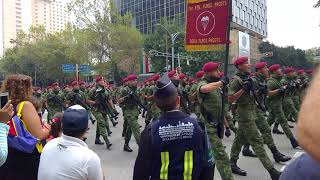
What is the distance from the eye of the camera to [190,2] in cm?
564

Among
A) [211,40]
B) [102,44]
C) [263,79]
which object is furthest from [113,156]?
[102,44]

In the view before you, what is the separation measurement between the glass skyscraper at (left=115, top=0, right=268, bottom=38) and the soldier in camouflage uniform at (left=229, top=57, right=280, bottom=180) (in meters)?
51.8

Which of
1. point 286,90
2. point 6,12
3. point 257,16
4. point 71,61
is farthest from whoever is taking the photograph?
point 6,12

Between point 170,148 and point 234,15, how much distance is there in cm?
6571

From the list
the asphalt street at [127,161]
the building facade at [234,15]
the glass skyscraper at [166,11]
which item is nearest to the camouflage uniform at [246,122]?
the asphalt street at [127,161]

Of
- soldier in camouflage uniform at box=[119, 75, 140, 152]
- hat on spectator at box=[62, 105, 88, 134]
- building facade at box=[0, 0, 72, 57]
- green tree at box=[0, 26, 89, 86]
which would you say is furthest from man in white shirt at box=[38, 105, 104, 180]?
building facade at box=[0, 0, 72, 57]

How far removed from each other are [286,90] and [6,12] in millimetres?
115142

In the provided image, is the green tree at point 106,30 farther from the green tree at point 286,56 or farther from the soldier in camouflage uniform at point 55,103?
the soldier in camouflage uniform at point 55,103

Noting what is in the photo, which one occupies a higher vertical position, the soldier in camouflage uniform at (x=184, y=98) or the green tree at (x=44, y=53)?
the green tree at (x=44, y=53)

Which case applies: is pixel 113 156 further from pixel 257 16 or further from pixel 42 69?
pixel 257 16

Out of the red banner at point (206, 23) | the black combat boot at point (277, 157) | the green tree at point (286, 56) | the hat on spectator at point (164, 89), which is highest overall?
the green tree at point (286, 56)

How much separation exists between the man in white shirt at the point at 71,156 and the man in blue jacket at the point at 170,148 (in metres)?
0.36

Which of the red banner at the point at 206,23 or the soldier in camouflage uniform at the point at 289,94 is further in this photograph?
the soldier in camouflage uniform at the point at 289,94

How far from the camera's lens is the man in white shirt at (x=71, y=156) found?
244cm
